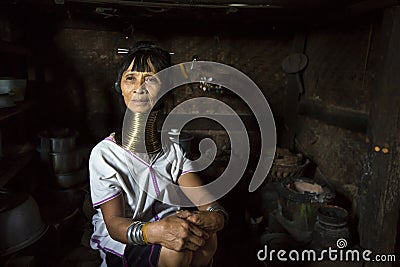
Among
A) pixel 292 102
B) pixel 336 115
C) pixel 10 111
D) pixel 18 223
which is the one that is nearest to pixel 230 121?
pixel 292 102

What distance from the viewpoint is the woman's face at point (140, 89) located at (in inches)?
61.5

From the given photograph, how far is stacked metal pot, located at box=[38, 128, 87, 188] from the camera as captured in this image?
304 centimetres

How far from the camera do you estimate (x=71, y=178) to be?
3.13 m

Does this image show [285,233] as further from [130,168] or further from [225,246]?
[130,168]

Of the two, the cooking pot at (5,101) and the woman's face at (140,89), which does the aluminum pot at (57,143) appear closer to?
the cooking pot at (5,101)

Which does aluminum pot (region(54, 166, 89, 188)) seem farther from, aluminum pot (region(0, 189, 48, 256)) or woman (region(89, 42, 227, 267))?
woman (region(89, 42, 227, 267))

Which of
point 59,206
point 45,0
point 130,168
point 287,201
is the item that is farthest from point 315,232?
point 45,0

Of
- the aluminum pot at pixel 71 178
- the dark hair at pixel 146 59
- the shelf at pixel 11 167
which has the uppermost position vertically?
the dark hair at pixel 146 59

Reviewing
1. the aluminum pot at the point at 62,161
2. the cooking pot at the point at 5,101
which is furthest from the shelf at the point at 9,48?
the aluminum pot at the point at 62,161

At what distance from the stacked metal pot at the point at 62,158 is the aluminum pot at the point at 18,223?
2.99 ft

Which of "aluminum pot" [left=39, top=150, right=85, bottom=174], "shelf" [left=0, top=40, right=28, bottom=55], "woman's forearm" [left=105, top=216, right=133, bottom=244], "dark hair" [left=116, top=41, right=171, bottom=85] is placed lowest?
"aluminum pot" [left=39, top=150, right=85, bottom=174]

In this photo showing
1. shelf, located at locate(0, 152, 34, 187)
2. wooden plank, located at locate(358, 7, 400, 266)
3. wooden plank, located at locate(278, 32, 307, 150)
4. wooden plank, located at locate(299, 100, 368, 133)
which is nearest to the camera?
wooden plank, located at locate(358, 7, 400, 266)

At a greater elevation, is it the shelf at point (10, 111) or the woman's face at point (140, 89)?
the woman's face at point (140, 89)

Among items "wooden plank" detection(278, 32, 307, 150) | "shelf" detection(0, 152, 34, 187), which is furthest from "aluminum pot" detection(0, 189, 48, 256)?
"wooden plank" detection(278, 32, 307, 150)
